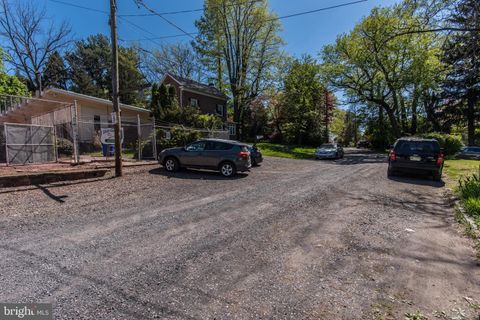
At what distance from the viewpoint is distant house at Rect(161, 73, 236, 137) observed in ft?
97.7

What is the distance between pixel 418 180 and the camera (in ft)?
38.2

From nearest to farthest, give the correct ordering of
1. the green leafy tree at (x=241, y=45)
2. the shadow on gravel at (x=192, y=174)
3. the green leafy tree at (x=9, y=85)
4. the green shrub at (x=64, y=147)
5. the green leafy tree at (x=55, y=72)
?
1. the shadow on gravel at (x=192, y=174)
2. the green shrub at (x=64, y=147)
3. the green leafy tree at (x=9, y=85)
4. the green leafy tree at (x=241, y=45)
5. the green leafy tree at (x=55, y=72)

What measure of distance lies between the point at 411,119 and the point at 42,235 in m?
47.6

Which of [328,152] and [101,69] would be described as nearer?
[328,152]

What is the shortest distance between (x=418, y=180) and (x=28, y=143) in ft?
54.0

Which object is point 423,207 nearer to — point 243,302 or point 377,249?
point 377,249

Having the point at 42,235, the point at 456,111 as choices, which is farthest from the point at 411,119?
the point at 42,235

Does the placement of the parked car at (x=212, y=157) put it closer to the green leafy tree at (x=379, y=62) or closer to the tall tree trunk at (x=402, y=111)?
the green leafy tree at (x=379, y=62)

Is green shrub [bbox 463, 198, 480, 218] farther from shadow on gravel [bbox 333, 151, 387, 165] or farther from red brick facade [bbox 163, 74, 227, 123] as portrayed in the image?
red brick facade [bbox 163, 74, 227, 123]

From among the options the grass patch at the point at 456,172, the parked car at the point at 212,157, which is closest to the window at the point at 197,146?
the parked car at the point at 212,157

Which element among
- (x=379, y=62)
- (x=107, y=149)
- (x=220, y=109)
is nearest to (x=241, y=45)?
(x=220, y=109)

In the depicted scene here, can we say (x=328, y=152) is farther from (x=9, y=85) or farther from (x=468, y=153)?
(x=9, y=85)

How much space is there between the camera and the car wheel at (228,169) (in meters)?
12.0

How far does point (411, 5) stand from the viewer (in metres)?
9.20
